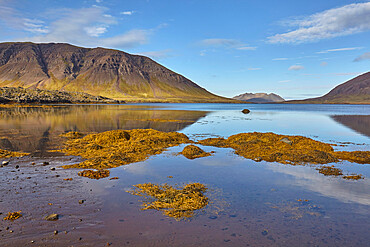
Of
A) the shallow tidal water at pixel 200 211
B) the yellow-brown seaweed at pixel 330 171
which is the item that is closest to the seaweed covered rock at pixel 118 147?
the shallow tidal water at pixel 200 211

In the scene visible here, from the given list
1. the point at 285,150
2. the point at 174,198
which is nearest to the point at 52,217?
the point at 174,198


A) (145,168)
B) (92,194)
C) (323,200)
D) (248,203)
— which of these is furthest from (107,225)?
(323,200)

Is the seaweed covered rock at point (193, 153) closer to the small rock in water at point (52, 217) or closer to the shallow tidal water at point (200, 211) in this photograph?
the shallow tidal water at point (200, 211)

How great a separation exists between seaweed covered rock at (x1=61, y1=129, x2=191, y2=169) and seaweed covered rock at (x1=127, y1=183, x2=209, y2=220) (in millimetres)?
5053

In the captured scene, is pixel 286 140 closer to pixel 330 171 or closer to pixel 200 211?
pixel 330 171

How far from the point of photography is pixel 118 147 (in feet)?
66.4

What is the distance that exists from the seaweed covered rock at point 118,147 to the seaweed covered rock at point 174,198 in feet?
16.6

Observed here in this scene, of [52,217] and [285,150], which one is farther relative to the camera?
[285,150]

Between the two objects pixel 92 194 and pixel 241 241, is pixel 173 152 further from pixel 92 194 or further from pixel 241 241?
pixel 241 241

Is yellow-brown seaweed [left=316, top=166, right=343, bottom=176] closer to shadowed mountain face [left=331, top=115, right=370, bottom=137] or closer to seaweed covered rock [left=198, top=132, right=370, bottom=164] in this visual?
seaweed covered rock [left=198, top=132, right=370, bottom=164]

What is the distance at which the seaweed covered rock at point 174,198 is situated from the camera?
8.94m

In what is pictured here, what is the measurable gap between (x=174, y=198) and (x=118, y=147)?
11.7 meters

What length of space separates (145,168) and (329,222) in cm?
1017

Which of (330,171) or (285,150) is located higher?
(285,150)
